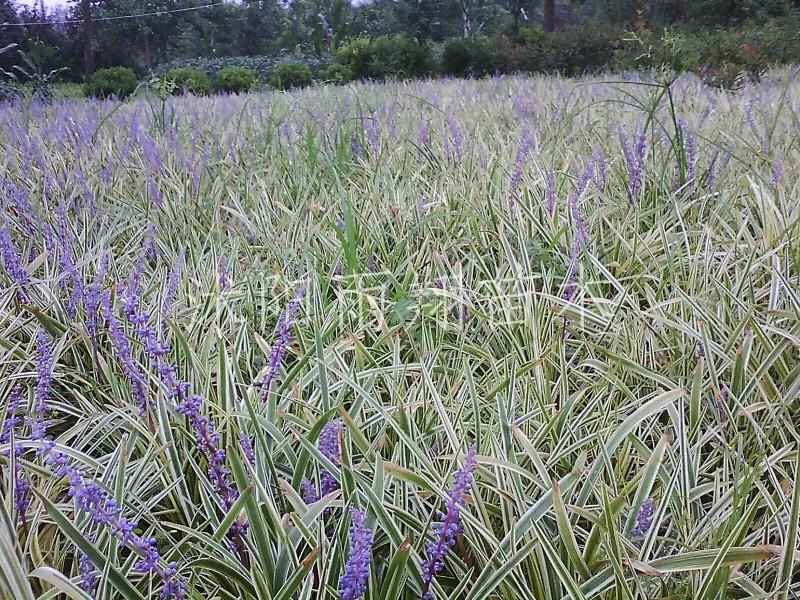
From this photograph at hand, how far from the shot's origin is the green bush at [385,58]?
10.7 m

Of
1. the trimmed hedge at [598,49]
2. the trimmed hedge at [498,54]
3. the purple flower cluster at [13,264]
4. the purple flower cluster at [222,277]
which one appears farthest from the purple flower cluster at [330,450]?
the trimmed hedge at [498,54]

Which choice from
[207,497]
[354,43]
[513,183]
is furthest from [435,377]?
[354,43]

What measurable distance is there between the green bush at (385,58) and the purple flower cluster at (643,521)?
34.5 ft

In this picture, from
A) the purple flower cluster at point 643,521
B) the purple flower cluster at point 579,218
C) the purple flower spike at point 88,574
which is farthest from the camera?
the purple flower cluster at point 579,218

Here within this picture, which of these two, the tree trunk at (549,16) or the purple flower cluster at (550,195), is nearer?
the purple flower cluster at (550,195)

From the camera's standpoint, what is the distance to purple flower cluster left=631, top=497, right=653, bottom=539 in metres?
0.93

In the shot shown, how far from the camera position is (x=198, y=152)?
2.96 m

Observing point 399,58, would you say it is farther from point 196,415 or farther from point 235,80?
point 196,415

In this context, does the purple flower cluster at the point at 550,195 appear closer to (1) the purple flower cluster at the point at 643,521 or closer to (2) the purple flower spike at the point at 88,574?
(1) the purple flower cluster at the point at 643,521

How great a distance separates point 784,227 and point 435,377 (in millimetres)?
1095

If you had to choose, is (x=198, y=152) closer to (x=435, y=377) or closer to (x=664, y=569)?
(x=435, y=377)

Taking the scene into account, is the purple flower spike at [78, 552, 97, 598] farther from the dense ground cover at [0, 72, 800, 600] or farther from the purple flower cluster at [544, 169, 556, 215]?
the purple flower cluster at [544, 169, 556, 215]

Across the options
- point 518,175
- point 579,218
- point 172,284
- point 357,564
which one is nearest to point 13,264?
point 172,284

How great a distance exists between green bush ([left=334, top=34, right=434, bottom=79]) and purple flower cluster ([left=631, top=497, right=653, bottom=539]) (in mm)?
10504
